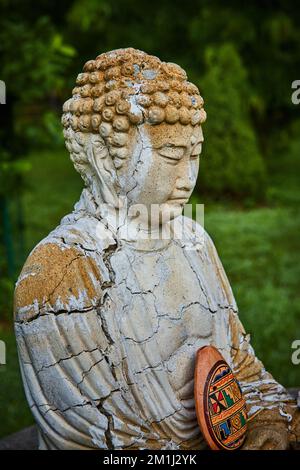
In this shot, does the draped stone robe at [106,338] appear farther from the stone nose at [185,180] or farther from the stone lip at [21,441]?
the stone lip at [21,441]

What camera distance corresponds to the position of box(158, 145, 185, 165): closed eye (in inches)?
92.4

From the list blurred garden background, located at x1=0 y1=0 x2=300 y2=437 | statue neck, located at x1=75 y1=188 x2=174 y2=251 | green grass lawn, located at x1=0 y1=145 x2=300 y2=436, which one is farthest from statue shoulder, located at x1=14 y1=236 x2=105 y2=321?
blurred garden background, located at x1=0 y1=0 x2=300 y2=437

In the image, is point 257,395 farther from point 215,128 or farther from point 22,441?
point 215,128

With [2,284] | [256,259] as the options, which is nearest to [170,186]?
[2,284]

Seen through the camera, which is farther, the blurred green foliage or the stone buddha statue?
the blurred green foliage

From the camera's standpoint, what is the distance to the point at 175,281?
2516 millimetres

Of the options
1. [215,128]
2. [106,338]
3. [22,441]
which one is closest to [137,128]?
[106,338]

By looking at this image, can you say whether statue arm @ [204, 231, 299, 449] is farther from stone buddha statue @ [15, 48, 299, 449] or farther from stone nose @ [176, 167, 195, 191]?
stone nose @ [176, 167, 195, 191]

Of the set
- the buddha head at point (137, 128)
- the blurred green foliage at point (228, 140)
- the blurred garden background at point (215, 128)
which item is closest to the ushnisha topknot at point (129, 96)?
the buddha head at point (137, 128)

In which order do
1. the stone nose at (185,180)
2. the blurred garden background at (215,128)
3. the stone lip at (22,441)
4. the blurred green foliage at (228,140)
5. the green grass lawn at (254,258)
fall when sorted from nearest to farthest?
the stone nose at (185,180) < the stone lip at (22,441) < the green grass lawn at (254,258) < the blurred garden background at (215,128) < the blurred green foliage at (228,140)

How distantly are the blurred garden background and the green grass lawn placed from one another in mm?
14

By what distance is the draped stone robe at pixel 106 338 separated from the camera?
233 cm

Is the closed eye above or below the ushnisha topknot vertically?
below

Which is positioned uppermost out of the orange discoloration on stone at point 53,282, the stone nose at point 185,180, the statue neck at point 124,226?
the stone nose at point 185,180
